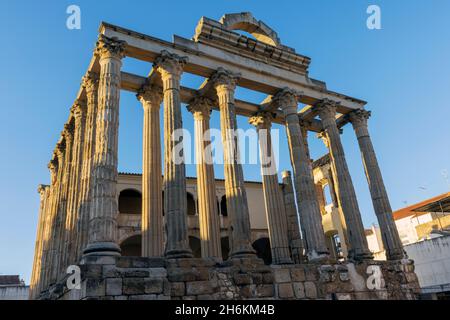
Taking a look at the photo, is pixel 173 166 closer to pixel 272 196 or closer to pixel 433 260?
pixel 272 196

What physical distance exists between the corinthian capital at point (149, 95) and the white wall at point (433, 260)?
63.3 feet

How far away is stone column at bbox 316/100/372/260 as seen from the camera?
15.7m

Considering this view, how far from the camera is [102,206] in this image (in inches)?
419

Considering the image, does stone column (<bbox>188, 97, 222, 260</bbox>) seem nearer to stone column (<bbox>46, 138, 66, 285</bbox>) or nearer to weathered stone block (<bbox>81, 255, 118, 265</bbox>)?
weathered stone block (<bbox>81, 255, 118, 265</bbox>)

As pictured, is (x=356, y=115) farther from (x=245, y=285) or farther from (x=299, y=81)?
(x=245, y=285)

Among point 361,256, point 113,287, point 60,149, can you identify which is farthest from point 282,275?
point 60,149

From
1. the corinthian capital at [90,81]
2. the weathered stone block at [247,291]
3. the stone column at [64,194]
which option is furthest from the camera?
Result: the stone column at [64,194]

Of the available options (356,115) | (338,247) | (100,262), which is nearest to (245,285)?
(100,262)

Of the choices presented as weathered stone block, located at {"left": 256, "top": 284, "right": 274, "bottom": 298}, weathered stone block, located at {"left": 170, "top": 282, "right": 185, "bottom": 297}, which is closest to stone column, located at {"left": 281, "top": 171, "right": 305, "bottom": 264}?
weathered stone block, located at {"left": 256, "top": 284, "right": 274, "bottom": 298}

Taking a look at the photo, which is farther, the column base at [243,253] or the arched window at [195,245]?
the arched window at [195,245]

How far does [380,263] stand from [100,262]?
11391 mm

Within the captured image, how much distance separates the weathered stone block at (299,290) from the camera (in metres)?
12.1

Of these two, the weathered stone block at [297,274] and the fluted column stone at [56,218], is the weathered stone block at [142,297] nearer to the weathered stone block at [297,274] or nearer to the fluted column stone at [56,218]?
the weathered stone block at [297,274]

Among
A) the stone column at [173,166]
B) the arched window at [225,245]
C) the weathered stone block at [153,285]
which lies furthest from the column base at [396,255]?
the arched window at [225,245]
